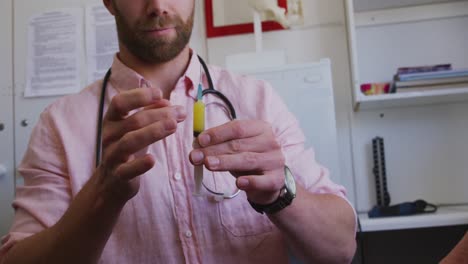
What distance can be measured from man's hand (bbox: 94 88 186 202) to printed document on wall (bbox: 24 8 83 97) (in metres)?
1.29

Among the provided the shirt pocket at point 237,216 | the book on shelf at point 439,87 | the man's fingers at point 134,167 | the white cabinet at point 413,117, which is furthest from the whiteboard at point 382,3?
the man's fingers at point 134,167

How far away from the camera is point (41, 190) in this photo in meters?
0.82

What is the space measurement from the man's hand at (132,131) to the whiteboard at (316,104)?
2.77ft

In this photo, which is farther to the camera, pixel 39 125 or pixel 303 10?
pixel 303 10

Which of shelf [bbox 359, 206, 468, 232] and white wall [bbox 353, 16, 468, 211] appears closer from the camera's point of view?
shelf [bbox 359, 206, 468, 232]

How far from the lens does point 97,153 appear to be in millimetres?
822

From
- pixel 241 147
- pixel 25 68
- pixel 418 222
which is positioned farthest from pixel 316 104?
pixel 25 68

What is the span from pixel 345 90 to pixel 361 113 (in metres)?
0.12

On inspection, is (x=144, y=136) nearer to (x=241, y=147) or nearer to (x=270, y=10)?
(x=241, y=147)

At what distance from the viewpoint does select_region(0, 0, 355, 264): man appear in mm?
596

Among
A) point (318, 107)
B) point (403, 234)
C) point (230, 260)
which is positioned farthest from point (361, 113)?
point (230, 260)

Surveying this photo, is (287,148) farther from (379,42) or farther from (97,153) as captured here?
(379,42)

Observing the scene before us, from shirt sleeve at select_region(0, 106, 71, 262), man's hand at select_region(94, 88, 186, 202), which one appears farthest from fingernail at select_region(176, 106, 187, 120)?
shirt sleeve at select_region(0, 106, 71, 262)

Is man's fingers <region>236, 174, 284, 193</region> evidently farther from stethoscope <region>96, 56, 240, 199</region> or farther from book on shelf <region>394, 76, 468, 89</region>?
book on shelf <region>394, 76, 468, 89</region>
